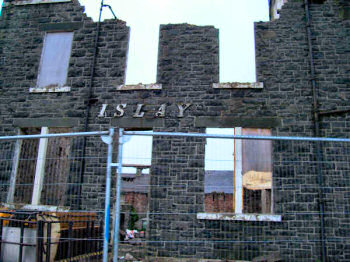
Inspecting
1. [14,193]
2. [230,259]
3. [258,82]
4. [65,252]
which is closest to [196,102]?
[258,82]

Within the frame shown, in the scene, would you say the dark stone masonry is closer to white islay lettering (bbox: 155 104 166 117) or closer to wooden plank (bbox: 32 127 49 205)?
white islay lettering (bbox: 155 104 166 117)

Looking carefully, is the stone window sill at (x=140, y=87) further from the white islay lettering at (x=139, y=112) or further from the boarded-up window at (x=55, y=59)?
the boarded-up window at (x=55, y=59)

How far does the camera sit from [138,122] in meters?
10.0

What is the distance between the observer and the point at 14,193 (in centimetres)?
1018

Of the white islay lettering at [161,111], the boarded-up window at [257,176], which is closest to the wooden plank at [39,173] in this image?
Result: the white islay lettering at [161,111]

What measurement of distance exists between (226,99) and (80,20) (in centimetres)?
602

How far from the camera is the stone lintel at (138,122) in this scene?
9969 millimetres

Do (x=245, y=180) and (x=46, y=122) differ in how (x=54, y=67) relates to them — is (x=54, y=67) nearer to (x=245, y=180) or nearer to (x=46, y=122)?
(x=46, y=122)

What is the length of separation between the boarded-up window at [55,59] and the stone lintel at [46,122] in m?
1.34

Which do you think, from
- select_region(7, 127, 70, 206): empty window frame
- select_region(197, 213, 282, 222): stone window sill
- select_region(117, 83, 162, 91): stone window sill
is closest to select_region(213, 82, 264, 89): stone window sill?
select_region(117, 83, 162, 91): stone window sill

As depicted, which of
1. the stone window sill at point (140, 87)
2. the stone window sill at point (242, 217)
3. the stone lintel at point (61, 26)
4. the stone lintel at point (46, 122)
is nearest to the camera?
the stone window sill at point (242, 217)

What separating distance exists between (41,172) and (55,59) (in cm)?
406

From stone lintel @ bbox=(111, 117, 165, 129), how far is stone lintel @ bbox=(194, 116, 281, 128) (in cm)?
120

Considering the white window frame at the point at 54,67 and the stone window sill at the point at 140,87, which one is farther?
the white window frame at the point at 54,67
